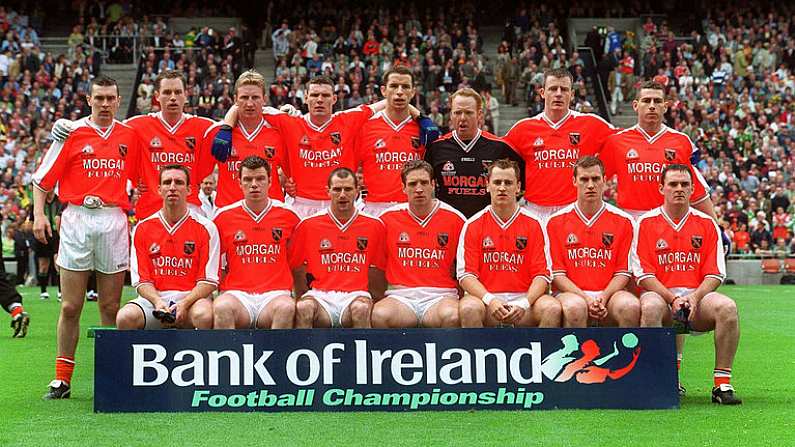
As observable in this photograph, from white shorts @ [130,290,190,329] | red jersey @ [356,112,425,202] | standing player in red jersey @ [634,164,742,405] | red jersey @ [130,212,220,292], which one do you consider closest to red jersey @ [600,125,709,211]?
standing player in red jersey @ [634,164,742,405]

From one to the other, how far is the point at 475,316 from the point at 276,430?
156 cm

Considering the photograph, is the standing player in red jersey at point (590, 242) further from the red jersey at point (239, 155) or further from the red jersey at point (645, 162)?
the red jersey at point (239, 155)

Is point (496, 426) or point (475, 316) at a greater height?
point (475, 316)

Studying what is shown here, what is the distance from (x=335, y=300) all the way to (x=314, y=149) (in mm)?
1471

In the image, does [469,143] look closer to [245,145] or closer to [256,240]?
[245,145]

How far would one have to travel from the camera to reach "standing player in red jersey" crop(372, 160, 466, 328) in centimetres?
741

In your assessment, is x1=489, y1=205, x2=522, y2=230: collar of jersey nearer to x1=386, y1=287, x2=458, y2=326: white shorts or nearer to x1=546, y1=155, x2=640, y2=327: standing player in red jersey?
x1=546, y1=155, x2=640, y2=327: standing player in red jersey

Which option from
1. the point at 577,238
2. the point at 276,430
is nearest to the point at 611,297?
the point at 577,238

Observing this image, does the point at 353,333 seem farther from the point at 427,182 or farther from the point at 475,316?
the point at 427,182

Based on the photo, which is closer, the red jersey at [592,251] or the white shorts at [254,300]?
the white shorts at [254,300]

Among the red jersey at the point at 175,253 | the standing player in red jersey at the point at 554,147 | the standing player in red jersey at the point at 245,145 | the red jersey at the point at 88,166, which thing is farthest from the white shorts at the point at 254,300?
the standing player in red jersey at the point at 554,147

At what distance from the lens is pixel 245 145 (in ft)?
27.0

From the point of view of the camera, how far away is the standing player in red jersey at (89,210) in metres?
7.55

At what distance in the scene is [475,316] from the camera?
6.97 m
